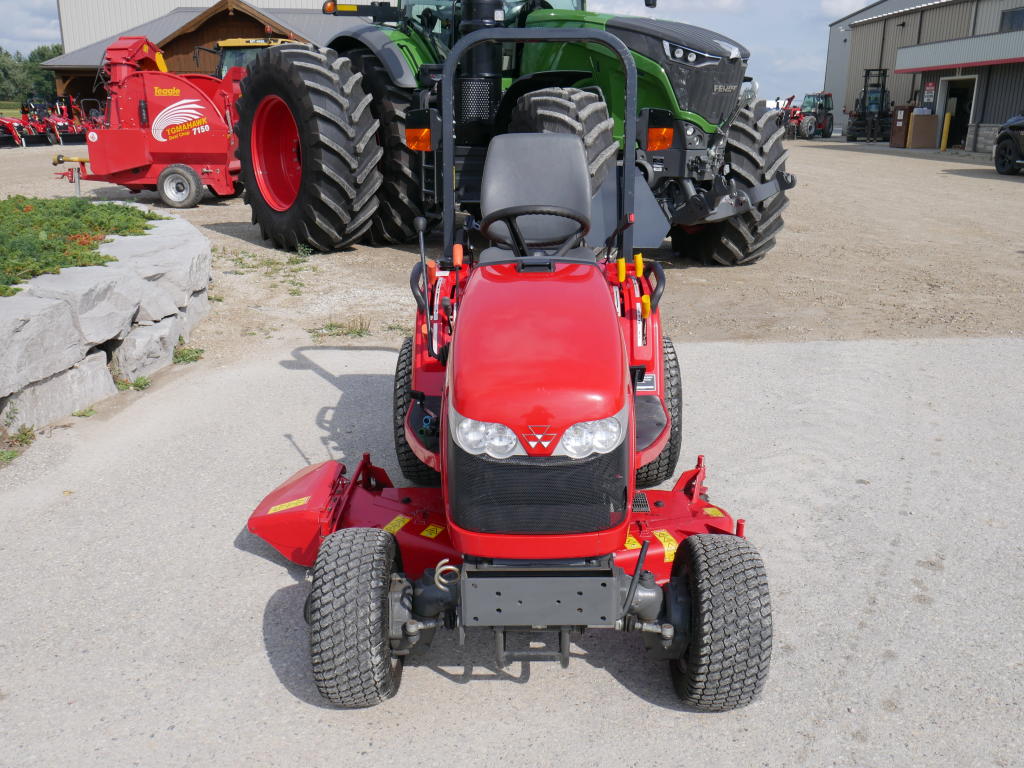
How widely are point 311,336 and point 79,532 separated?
116 inches

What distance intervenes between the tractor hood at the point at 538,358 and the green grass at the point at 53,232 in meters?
3.42

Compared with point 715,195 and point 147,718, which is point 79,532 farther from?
point 715,195

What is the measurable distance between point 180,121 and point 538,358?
10820mm

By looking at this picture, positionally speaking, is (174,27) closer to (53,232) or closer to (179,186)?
(179,186)

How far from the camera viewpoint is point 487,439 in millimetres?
2502

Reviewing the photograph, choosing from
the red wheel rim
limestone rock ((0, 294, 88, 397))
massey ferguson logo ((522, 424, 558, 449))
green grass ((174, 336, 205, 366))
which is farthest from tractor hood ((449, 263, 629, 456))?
the red wheel rim

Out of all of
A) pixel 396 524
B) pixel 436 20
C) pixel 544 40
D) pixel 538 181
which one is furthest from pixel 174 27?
pixel 396 524

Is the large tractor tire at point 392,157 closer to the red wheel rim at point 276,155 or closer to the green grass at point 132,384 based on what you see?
the red wheel rim at point 276,155

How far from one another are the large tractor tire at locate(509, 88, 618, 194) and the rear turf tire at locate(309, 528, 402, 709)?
4024mm

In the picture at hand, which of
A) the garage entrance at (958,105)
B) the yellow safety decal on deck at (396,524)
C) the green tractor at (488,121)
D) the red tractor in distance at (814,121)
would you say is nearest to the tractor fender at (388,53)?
the green tractor at (488,121)

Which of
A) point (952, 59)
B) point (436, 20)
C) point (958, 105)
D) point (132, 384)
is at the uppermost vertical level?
point (952, 59)

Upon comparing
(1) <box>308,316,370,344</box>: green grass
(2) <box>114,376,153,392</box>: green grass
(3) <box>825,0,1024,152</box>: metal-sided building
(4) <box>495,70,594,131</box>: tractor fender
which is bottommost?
(2) <box>114,376,153,392</box>: green grass

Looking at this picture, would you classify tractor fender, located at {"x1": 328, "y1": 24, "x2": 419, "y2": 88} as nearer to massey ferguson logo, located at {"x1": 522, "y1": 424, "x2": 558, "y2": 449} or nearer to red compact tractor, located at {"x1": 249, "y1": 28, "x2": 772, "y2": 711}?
red compact tractor, located at {"x1": 249, "y1": 28, "x2": 772, "y2": 711}

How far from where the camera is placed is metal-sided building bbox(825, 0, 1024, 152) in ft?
94.0
